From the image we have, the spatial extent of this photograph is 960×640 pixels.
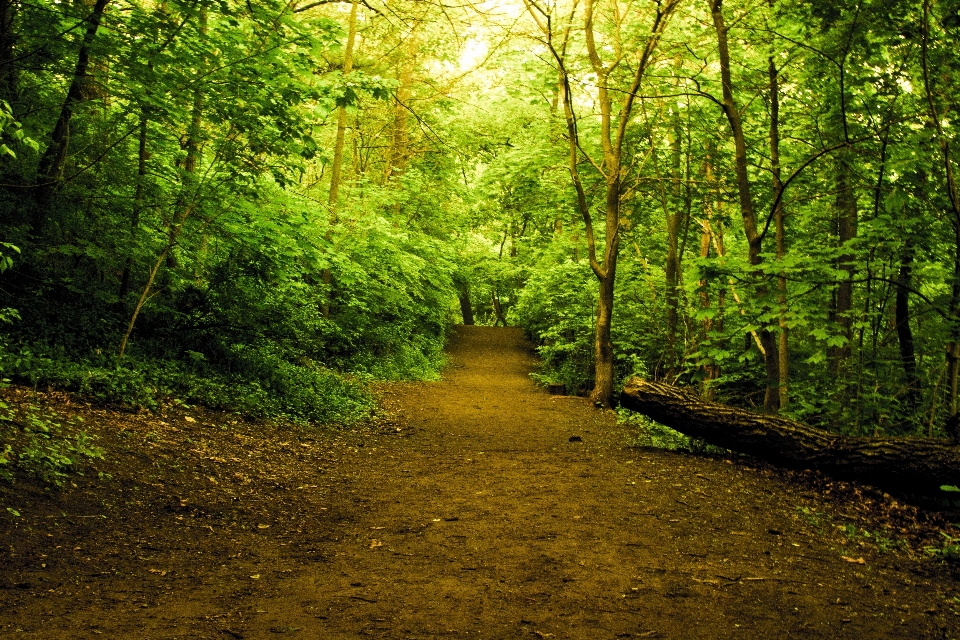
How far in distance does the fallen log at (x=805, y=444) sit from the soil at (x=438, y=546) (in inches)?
9.3

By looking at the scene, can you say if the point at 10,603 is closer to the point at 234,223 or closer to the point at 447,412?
the point at 234,223

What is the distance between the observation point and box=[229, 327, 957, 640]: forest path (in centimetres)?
336

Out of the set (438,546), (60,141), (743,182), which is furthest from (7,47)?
(743,182)

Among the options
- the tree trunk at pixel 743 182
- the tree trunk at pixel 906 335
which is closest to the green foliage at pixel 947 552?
the tree trunk at pixel 906 335

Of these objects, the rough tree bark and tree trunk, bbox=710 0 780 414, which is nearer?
tree trunk, bbox=710 0 780 414

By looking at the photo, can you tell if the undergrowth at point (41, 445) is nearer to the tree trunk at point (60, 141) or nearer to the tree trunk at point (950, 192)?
the tree trunk at point (60, 141)

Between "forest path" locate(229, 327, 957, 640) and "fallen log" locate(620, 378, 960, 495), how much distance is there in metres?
0.44

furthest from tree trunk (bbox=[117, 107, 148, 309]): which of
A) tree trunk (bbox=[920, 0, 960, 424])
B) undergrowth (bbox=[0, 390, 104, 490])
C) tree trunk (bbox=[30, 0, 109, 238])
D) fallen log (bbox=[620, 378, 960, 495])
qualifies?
tree trunk (bbox=[920, 0, 960, 424])

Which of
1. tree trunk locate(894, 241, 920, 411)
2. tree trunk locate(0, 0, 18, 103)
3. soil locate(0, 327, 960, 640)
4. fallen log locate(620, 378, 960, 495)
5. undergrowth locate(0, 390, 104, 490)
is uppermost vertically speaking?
tree trunk locate(0, 0, 18, 103)

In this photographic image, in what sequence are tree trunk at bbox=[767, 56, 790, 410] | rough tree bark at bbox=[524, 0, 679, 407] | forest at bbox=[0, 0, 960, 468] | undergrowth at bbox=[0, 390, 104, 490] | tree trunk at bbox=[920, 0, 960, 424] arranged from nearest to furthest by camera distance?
undergrowth at bbox=[0, 390, 104, 490], tree trunk at bbox=[920, 0, 960, 424], forest at bbox=[0, 0, 960, 468], tree trunk at bbox=[767, 56, 790, 410], rough tree bark at bbox=[524, 0, 679, 407]

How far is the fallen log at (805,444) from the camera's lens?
6212mm

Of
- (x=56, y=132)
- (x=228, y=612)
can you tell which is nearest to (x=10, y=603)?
(x=228, y=612)

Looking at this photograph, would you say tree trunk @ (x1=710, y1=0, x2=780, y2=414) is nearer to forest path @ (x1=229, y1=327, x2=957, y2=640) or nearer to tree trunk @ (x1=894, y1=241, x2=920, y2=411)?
tree trunk @ (x1=894, y1=241, x2=920, y2=411)

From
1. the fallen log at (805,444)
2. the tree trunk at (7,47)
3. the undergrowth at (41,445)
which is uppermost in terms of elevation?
the tree trunk at (7,47)
